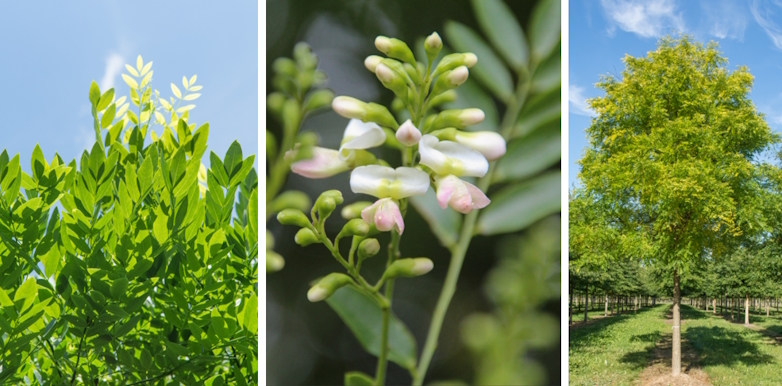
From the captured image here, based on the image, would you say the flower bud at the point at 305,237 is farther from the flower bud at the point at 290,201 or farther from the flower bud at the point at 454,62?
the flower bud at the point at 454,62

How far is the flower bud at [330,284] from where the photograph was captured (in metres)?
1.26

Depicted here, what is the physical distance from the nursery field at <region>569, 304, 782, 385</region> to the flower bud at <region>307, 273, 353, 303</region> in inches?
76.9

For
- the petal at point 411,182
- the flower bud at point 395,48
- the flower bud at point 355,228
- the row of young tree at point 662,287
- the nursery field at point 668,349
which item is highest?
the flower bud at point 395,48

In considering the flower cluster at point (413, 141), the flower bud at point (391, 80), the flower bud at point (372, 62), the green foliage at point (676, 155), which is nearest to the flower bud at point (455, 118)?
the flower cluster at point (413, 141)

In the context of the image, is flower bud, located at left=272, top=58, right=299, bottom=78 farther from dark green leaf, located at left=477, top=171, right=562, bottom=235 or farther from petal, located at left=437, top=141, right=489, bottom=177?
dark green leaf, located at left=477, top=171, right=562, bottom=235

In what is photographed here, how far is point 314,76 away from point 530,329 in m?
0.89

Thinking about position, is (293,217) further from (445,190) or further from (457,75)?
(457,75)

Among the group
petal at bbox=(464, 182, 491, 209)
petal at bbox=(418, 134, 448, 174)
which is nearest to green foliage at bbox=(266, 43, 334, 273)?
petal at bbox=(418, 134, 448, 174)

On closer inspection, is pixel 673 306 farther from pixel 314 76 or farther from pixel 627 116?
pixel 314 76

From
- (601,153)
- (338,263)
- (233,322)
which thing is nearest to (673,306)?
(601,153)

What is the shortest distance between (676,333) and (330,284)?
2380 millimetres

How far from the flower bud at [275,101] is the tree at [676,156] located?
2040 millimetres

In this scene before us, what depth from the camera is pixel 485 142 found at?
50.3 inches

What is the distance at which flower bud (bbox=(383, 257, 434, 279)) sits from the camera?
1277 mm
